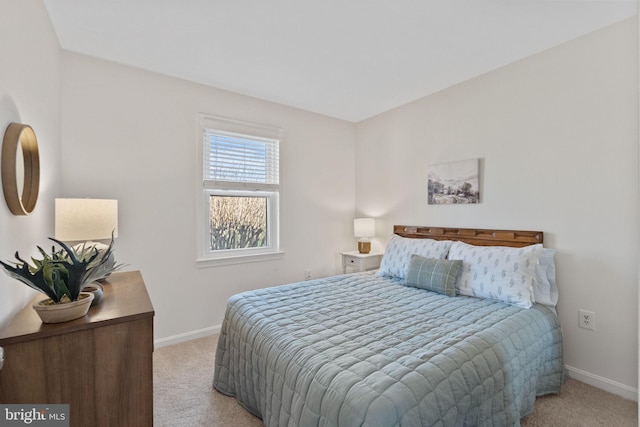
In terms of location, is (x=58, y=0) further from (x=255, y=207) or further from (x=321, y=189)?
(x=321, y=189)

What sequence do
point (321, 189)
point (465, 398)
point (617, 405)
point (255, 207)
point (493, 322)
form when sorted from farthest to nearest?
point (321, 189), point (255, 207), point (617, 405), point (493, 322), point (465, 398)

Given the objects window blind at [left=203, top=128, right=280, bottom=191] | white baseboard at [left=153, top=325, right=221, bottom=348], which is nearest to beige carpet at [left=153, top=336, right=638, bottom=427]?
white baseboard at [left=153, top=325, right=221, bottom=348]

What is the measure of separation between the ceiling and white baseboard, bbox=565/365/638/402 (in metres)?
2.44

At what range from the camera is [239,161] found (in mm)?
3227

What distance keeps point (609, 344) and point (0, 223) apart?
11.5ft

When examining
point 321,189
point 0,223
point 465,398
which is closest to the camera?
point 0,223

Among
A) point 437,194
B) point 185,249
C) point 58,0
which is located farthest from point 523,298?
point 58,0

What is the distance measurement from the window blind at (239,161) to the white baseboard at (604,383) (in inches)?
121

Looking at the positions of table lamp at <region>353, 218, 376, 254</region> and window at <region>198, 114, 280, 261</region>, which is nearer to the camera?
window at <region>198, 114, 280, 261</region>

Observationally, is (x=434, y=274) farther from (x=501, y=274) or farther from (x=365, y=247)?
(x=365, y=247)

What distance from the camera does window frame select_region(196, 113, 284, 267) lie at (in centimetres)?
295

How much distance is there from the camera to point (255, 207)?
3.40 meters

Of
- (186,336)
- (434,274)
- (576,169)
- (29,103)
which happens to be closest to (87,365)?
(29,103)

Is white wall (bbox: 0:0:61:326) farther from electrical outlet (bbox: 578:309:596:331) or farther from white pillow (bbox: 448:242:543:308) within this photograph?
electrical outlet (bbox: 578:309:596:331)
